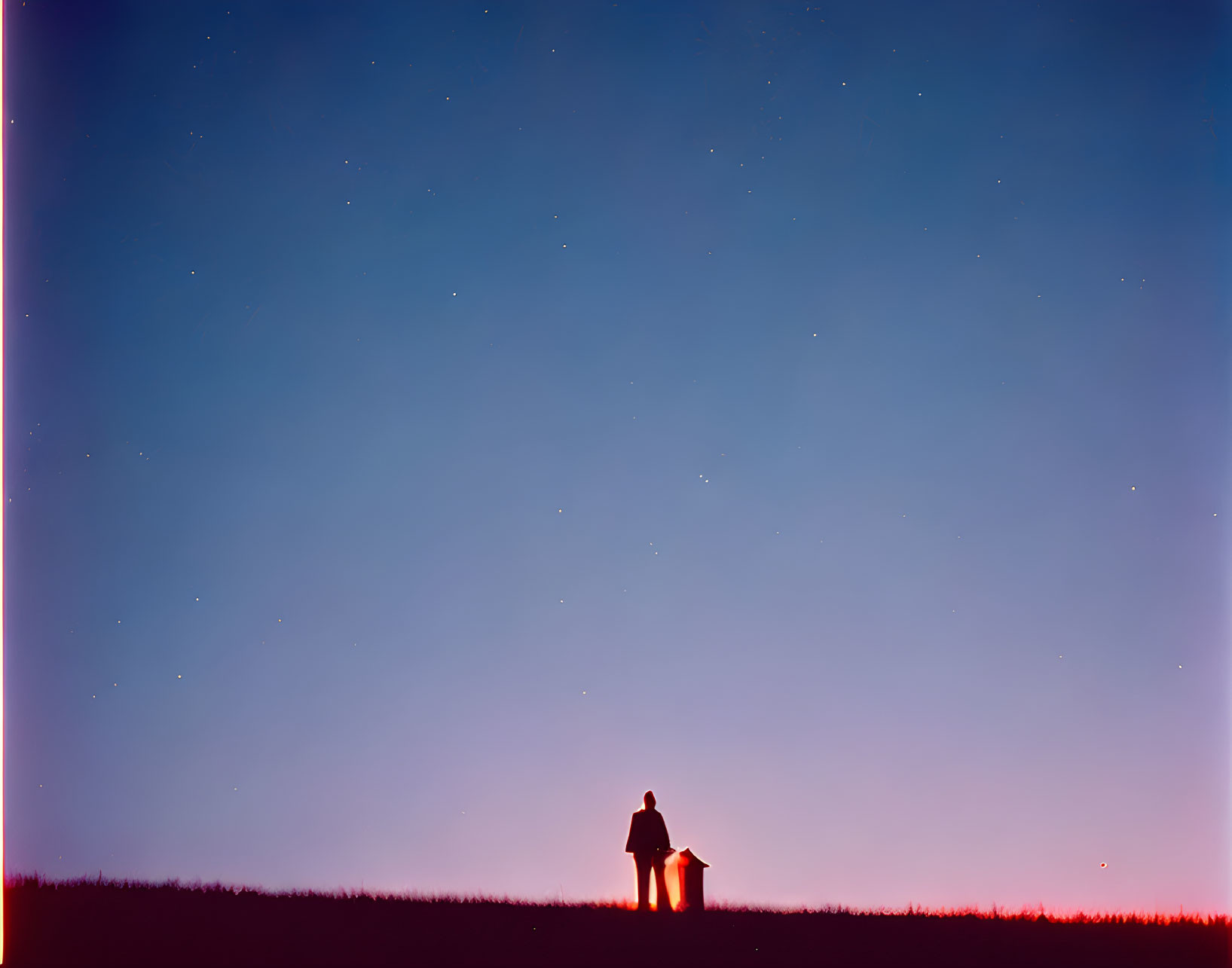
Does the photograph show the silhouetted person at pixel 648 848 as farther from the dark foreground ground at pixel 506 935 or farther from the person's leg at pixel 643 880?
the dark foreground ground at pixel 506 935

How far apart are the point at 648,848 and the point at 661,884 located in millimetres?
257

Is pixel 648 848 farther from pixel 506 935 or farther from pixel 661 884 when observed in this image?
pixel 506 935

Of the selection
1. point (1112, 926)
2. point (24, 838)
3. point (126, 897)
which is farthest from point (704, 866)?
point (24, 838)

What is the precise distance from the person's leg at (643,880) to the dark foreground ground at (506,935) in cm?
20

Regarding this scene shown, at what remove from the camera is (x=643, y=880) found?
5453mm

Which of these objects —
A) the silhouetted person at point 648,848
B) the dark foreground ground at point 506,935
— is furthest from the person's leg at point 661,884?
the dark foreground ground at point 506,935

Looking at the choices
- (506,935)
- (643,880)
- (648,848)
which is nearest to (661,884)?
(643,880)

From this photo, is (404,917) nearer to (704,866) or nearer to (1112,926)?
(704,866)

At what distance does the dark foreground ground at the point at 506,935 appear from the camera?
4.44m

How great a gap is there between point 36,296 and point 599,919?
4594 millimetres

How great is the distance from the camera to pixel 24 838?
5.52 m

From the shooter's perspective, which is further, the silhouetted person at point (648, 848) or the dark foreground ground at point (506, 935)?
the silhouetted person at point (648, 848)

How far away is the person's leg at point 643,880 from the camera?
213 inches

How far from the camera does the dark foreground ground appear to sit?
444cm
